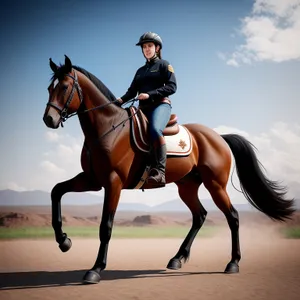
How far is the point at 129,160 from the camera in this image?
5.50 m

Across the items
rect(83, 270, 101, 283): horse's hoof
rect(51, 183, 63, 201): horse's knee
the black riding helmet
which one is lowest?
rect(83, 270, 101, 283): horse's hoof

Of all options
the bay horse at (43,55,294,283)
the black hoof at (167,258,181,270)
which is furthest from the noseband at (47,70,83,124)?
the black hoof at (167,258,181,270)

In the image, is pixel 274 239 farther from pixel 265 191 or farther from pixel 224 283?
pixel 224 283

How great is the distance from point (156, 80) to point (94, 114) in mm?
1198

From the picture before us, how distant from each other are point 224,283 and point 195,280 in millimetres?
422

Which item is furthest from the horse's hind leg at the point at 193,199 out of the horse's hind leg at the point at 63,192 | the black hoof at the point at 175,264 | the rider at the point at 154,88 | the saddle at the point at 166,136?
the horse's hind leg at the point at 63,192

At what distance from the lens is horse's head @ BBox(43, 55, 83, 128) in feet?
16.3

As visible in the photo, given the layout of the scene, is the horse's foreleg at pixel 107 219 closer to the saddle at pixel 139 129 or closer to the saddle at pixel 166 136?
the saddle at pixel 166 136

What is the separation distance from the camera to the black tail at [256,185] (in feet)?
22.6

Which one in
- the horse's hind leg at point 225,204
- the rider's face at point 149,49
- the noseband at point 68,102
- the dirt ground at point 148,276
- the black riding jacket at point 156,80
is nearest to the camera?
the dirt ground at point 148,276

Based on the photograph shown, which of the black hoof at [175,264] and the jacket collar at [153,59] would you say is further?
the black hoof at [175,264]

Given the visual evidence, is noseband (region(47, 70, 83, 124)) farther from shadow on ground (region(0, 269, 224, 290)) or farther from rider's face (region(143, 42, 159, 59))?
shadow on ground (region(0, 269, 224, 290))

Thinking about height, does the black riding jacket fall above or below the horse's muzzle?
above

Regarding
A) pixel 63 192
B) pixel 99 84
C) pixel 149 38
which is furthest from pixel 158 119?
pixel 63 192
